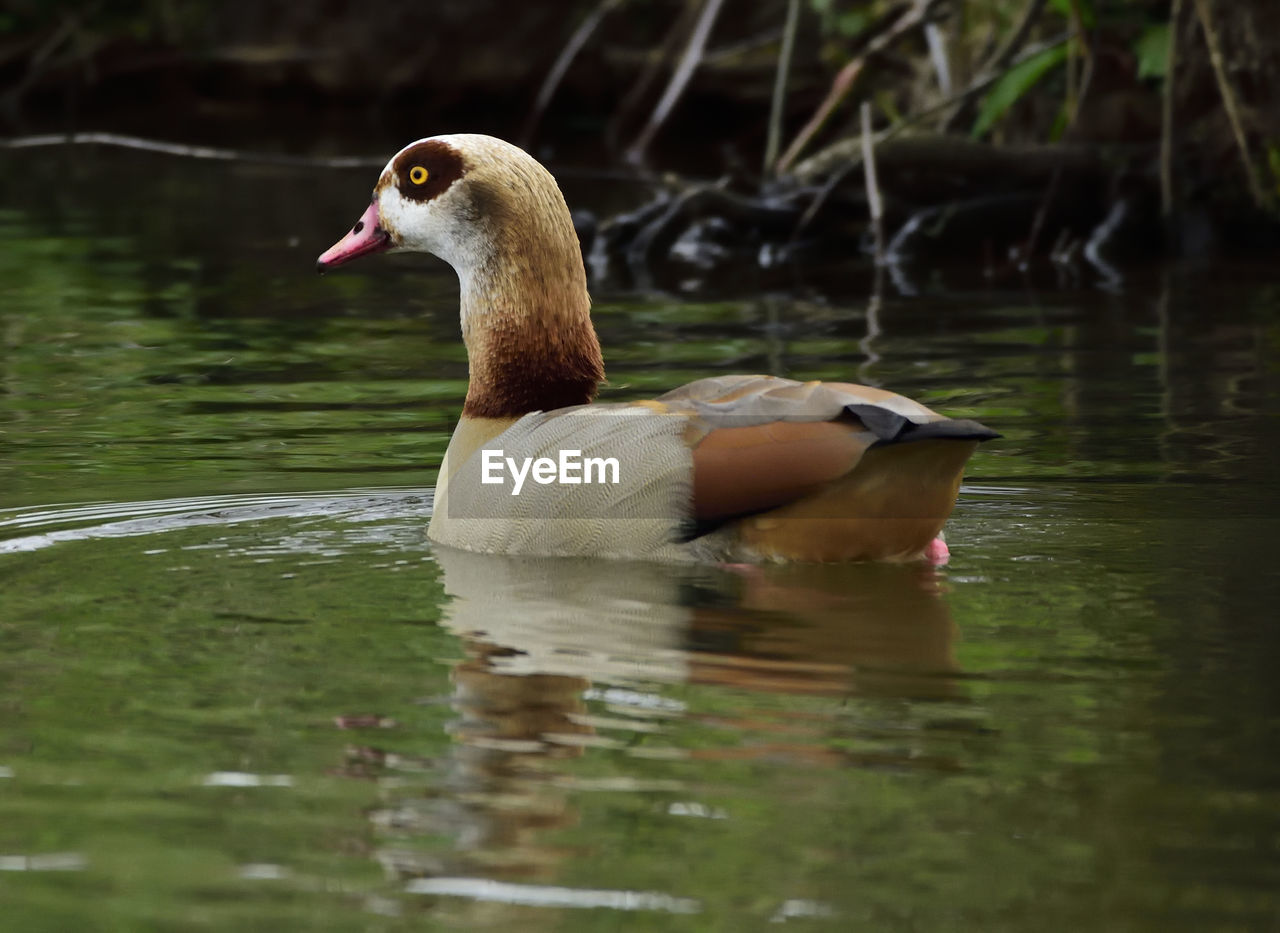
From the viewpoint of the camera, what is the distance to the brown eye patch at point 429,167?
704 cm

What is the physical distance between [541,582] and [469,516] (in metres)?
0.45

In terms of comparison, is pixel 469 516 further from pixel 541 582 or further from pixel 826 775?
pixel 826 775

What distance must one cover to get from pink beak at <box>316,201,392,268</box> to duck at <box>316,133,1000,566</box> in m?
0.23

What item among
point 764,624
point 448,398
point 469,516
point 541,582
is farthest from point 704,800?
point 448,398

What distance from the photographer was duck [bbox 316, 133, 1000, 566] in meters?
5.98

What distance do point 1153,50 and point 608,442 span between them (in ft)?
27.0

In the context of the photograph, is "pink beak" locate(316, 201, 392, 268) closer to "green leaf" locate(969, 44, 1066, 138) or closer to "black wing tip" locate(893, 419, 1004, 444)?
"black wing tip" locate(893, 419, 1004, 444)

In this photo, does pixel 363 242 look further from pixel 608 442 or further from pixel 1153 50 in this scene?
pixel 1153 50

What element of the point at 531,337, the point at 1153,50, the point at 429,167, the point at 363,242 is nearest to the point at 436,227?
the point at 429,167

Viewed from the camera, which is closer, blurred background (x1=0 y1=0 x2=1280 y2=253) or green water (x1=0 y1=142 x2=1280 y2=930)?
green water (x1=0 y1=142 x2=1280 y2=930)

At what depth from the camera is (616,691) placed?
16.4 feet

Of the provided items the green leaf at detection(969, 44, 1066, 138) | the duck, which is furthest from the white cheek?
the green leaf at detection(969, 44, 1066, 138)

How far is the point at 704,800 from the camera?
4223 millimetres

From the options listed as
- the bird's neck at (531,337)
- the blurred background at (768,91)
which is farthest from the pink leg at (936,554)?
the blurred background at (768,91)
